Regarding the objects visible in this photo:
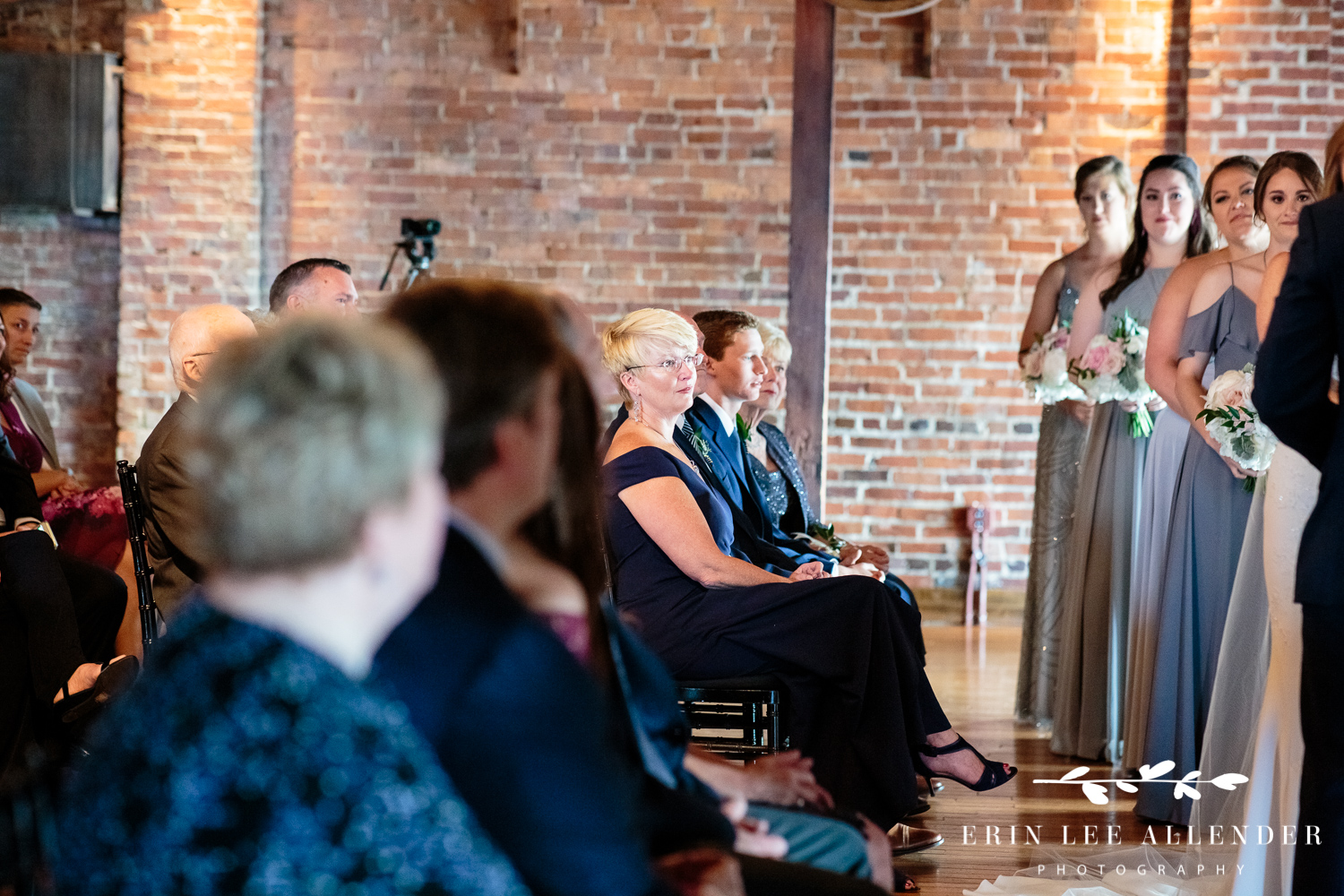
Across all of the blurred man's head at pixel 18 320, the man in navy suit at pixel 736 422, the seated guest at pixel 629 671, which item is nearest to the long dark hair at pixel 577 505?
the seated guest at pixel 629 671

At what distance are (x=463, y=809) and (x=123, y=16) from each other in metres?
6.44

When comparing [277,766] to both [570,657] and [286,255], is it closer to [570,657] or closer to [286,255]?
[570,657]

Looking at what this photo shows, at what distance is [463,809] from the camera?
3.36 ft

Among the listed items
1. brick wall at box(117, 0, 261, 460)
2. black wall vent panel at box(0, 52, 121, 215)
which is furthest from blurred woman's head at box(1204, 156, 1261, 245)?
black wall vent panel at box(0, 52, 121, 215)

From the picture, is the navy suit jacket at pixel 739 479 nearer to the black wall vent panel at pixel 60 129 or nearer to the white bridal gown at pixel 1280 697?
the white bridal gown at pixel 1280 697

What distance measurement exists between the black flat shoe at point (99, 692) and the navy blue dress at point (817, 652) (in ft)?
4.32

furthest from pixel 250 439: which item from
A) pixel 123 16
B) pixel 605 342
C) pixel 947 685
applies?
pixel 123 16

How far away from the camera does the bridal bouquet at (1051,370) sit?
460 centimetres


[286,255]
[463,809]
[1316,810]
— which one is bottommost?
[1316,810]

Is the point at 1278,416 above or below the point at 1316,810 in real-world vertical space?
above

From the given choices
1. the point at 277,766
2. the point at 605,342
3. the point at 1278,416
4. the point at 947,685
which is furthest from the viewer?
the point at 947,685

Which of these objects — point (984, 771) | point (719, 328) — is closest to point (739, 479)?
point (719, 328)

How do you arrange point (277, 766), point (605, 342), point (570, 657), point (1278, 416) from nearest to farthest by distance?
point (277, 766), point (570, 657), point (1278, 416), point (605, 342)

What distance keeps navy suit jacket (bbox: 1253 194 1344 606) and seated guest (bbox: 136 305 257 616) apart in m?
2.24
